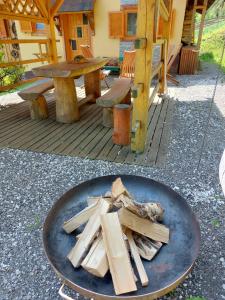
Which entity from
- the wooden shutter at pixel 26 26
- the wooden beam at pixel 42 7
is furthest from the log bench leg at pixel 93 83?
the wooden shutter at pixel 26 26

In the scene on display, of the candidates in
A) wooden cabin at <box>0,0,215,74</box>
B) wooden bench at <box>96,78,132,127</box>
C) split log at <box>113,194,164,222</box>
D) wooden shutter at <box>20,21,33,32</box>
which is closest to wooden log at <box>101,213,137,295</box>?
split log at <box>113,194,164,222</box>

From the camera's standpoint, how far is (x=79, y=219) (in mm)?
1529

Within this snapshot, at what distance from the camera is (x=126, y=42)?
8.66 m

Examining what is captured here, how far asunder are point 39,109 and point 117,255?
12.1 feet

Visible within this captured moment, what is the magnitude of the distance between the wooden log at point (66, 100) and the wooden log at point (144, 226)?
3.13m

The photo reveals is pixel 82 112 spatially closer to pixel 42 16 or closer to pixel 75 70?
pixel 75 70

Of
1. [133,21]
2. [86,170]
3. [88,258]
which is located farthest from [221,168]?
[133,21]

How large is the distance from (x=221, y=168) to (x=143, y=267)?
2.29ft

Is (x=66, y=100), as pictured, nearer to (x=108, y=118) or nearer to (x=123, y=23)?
(x=108, y=118)

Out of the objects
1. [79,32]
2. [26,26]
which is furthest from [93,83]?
[26,26]

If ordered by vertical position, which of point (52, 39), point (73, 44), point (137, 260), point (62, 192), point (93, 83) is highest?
point (52, 39)

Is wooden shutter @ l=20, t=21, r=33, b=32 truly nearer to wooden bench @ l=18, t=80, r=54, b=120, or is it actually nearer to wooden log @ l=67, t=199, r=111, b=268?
wooden bench @ l=18, t=80, r=54, b=120

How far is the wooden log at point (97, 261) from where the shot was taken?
3.98 ft

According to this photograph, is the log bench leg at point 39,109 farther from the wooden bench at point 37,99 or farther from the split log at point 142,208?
the split log at point 142,208
